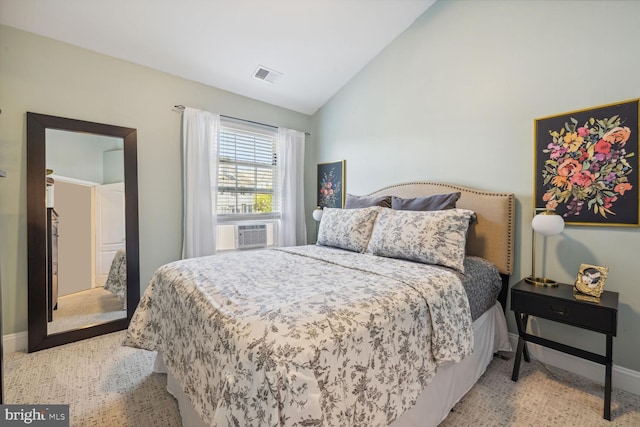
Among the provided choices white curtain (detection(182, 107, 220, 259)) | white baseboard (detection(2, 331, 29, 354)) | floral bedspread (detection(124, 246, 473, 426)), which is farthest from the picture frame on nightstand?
white baseboard (detection(2, 331, 29, 354))

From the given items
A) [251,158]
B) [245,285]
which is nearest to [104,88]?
[251,158]

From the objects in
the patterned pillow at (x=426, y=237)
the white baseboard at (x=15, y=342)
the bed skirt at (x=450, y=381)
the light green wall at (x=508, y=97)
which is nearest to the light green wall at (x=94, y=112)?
the white baseboard at (x=15, y=342)

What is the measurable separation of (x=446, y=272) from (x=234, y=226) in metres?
2.51

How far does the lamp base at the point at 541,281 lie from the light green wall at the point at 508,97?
127 millimetres

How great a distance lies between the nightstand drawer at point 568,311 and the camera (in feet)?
4.94

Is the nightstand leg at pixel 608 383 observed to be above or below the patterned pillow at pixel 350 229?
below

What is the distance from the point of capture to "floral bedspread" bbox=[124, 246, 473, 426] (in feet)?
2.74

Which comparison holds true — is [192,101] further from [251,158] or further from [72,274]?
[72,274]

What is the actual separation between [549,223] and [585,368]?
106 cm

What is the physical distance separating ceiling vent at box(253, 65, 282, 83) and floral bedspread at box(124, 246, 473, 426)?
2213 mm

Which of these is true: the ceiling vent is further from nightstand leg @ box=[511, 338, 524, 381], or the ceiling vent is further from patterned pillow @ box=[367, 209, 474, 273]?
nightstand leg @ box=[511, 338, 524, 381]

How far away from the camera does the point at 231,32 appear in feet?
8.13

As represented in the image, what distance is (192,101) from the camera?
9.71 feet

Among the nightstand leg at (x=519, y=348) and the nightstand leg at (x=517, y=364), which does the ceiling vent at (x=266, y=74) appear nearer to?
the nightstand leg at (x=519, y=348)
